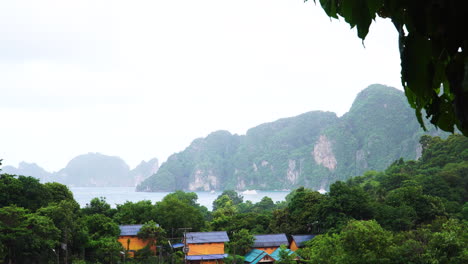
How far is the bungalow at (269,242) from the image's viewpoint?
967 inches

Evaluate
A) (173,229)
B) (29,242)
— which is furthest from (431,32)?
(173,229)

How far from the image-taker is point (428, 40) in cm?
75

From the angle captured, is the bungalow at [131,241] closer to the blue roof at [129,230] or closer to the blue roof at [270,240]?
the blue roof at [129,230]

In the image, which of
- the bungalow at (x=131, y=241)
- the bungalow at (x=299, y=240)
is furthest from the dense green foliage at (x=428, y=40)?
the bungalow at (x=299, y=240)

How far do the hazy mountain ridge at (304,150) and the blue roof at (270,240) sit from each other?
7662 centimetres

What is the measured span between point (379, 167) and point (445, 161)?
68.9 meters

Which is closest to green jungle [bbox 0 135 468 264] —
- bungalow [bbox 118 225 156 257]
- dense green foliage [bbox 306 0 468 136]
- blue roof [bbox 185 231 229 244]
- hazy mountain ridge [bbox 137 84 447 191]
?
bungalow [bbox 118 225 156 257]

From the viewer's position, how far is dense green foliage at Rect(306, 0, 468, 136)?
0.69 m

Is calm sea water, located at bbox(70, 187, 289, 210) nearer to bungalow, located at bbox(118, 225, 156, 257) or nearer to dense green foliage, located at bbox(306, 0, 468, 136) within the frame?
bungalow, located at bbox(118, 225, 156, 257)

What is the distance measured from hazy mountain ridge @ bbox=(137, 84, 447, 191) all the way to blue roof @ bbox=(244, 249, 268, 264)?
78580 millimetres

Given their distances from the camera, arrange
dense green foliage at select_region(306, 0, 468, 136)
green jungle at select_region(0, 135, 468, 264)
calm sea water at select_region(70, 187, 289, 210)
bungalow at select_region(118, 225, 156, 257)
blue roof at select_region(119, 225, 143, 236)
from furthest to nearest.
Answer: calm sea water at select_region(70, 187, 289, 210) < blue roof at select_region(119, 225, 143, 236) < bungalow at select_region(118, 225, 156, 257) < green jungle at select_region(0, 135, 468, 264) < dense green foliage at select_region(306, 0, 468, 136)

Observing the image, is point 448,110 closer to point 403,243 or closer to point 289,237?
point 403,243

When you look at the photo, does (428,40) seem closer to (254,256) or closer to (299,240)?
(254,256)

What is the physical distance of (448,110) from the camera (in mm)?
887
